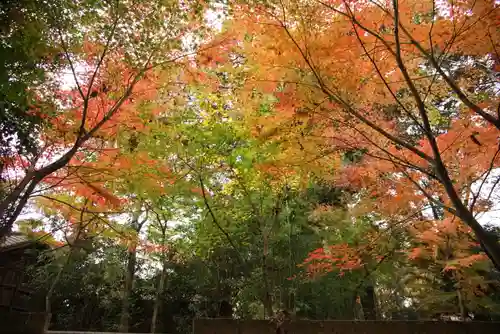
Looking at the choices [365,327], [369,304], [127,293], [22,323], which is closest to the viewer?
[365,327]

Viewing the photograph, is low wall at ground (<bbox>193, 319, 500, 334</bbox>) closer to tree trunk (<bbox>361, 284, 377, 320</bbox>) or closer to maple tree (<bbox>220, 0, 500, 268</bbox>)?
maple tree (<bbox>220, 0, 500, 268</bbox>)

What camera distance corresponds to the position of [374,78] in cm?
496

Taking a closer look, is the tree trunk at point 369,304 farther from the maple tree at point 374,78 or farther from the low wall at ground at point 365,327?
the maple tree at point 374,78

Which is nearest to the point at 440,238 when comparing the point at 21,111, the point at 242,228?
the point at 242,228

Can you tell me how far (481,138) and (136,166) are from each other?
603 cm

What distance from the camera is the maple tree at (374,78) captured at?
3877 mm

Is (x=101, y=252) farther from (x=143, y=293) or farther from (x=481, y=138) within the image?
(x=481, y=138)

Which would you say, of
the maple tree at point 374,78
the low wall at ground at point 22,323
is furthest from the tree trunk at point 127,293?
the maple tree at point 374,78

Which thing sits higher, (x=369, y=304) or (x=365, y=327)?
(x=369, y=304)

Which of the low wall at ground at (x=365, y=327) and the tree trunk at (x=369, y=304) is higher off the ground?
the tree trunk at (x=369, y=304)

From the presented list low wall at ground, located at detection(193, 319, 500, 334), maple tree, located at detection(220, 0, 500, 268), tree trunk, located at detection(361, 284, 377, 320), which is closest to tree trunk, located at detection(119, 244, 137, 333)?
low wall at ground, located at detection(193, 319, 500, 334)

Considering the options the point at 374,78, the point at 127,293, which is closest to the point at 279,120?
the point at 374,78

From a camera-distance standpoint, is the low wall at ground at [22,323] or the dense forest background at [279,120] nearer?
the dense forest background at [279,120]

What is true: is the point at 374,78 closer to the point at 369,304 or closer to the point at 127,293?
the point at 369,304
